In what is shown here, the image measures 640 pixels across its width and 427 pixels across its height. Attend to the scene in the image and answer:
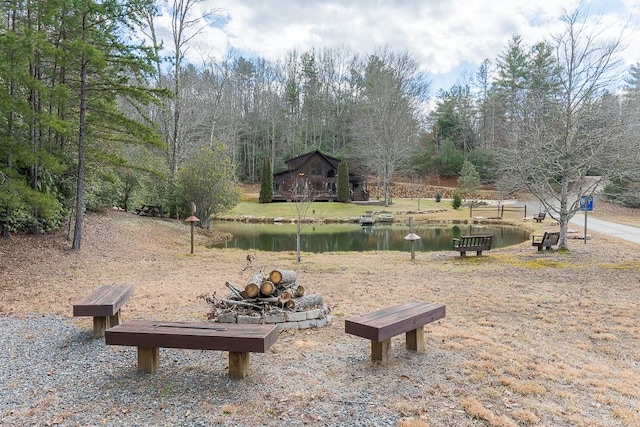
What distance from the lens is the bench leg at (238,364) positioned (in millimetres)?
3629

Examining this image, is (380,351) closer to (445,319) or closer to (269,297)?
(269,297)

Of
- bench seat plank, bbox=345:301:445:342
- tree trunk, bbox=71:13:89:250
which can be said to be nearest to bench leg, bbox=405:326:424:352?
bench seat plank, bbox=345:301:445:342

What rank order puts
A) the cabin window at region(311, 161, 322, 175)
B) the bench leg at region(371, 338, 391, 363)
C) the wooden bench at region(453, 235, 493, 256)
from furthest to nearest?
the cabin window at region(311, 161, 322, 175) → the wooden bench at region(453, 235, 493, 256) → the bench leg at region(371, 338, 391, 363)

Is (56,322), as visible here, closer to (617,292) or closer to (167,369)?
(167,369)

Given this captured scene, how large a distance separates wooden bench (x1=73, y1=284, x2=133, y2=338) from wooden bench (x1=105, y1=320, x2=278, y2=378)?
1.05 m

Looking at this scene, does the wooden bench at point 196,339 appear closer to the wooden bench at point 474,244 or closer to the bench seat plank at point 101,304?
the bench seat plank at point 101,304

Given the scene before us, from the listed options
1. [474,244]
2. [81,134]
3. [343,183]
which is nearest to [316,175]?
[343,183]

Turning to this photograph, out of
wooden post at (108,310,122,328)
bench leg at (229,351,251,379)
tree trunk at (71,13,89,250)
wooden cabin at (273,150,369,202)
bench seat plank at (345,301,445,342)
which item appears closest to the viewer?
bench leg at (229,351,251,379)

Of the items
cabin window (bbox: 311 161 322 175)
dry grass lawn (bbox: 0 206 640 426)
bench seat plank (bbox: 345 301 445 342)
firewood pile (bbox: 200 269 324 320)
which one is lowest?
dry grass lawn (bbox: 0 206 640 426)

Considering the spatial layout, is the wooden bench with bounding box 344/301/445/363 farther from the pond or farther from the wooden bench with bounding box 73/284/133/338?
the pond

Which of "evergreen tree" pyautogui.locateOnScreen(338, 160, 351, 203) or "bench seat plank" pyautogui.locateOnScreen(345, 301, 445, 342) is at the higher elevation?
"evergreen tree" pyautogui.locateOnScreen(338, 160, 351, 203)

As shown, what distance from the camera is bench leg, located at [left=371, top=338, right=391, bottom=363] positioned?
398cm

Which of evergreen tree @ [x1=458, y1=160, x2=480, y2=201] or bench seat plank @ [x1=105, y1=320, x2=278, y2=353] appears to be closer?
bench seat plank @ [x1=105, y1=320, x2=278, y2=353]

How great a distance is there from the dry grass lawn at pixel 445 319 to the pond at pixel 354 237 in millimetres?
4839
